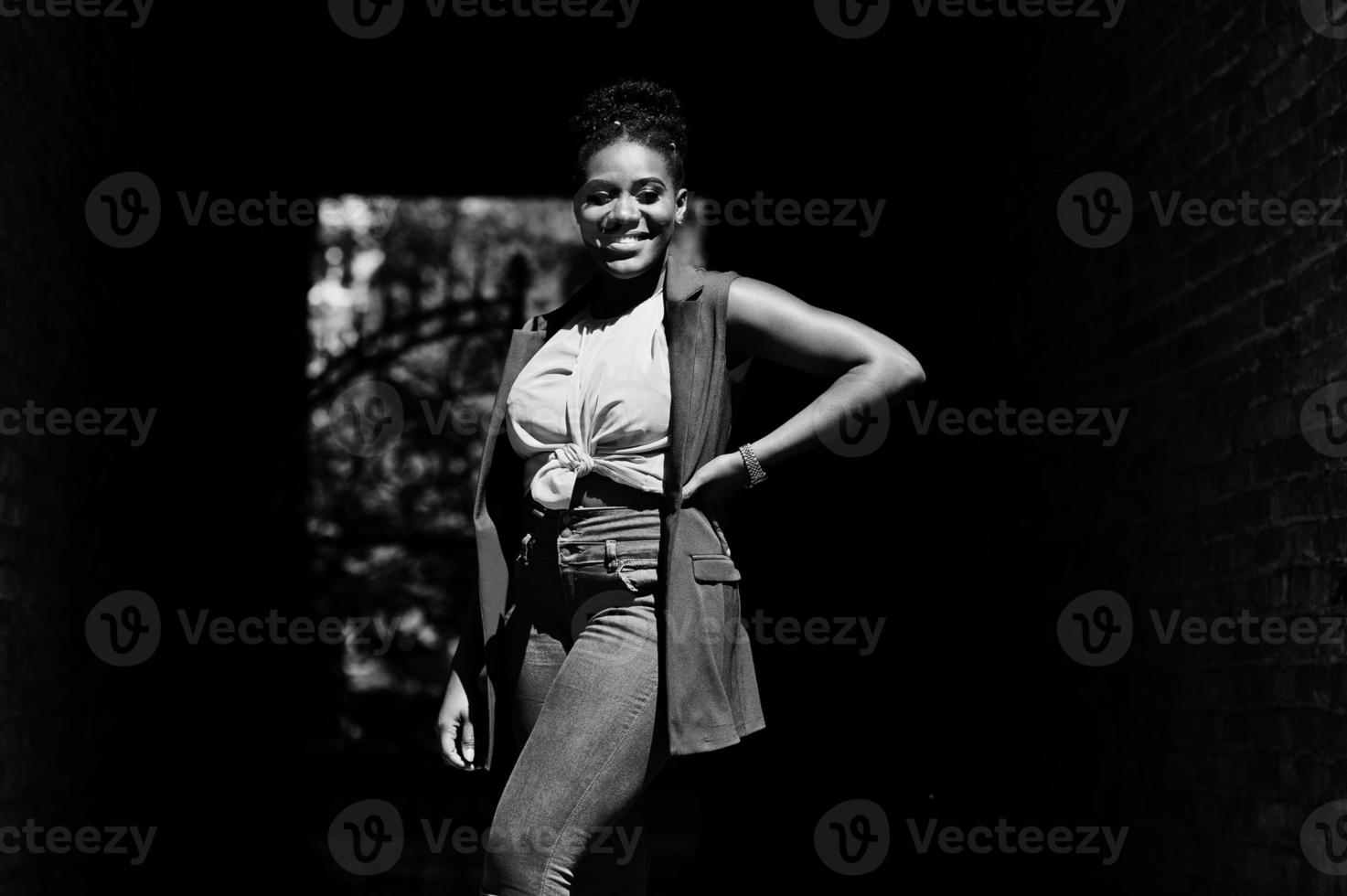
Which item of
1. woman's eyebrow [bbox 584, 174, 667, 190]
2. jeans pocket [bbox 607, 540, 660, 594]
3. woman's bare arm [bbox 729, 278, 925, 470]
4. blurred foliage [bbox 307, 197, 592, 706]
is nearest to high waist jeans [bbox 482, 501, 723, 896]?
jeans pocket [bbox 607, 540, 660, 594]

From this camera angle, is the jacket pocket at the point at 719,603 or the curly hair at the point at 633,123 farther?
the curly hair at the point at 633,123

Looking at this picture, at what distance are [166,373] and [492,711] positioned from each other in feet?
13.5

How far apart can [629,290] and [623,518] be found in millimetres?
444

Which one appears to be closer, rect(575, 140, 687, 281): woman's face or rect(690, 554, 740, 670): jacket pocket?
rect(690, 554, 740, 670): jacket pocket

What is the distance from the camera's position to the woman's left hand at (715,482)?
266 centimetres

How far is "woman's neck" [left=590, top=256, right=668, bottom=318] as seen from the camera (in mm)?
2848

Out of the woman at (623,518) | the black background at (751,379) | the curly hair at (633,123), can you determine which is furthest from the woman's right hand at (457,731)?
the black background at (751,379)

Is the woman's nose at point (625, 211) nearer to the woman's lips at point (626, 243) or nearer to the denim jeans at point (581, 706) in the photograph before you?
the woman's lips at point (626, 243)

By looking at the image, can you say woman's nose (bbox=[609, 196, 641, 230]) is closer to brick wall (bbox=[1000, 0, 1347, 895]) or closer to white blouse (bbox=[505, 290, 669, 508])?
white blouse (bbox=[505, 290, 669, 508])

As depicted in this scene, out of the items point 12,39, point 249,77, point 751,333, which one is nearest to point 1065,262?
point 751,333

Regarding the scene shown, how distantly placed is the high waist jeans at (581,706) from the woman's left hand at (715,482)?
8cm

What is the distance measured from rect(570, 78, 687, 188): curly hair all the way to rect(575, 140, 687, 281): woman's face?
2 cm

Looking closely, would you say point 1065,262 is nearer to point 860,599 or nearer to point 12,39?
point 860,599

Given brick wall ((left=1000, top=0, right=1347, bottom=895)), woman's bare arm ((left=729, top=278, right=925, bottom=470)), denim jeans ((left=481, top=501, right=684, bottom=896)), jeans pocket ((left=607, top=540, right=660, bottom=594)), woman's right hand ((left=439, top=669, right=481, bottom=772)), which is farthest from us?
brick wall ((left=1000, top=0, right=1347, bottom=895))
